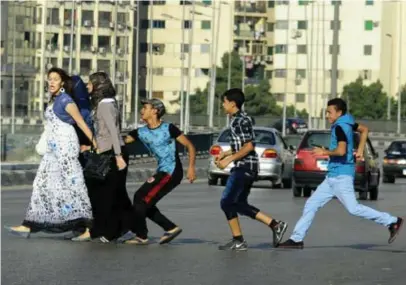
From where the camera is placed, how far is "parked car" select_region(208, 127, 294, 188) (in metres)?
34.7

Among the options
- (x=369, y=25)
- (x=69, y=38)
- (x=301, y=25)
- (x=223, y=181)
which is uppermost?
(x=369, y=25)

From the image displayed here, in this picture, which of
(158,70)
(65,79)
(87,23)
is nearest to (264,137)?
Answer: (65,79)

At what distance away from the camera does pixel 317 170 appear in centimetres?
3030

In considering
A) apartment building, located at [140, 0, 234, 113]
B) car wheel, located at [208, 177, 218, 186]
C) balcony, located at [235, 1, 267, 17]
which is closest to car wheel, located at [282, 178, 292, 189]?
car wheel, located at [208, 177, 218, 186]

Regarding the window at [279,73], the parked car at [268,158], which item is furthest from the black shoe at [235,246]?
the window at [279,73]

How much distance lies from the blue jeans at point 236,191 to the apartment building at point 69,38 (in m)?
80.6

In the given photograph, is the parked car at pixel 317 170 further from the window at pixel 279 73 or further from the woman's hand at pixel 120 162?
the window at pixel 279 73

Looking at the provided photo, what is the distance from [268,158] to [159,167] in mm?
19004

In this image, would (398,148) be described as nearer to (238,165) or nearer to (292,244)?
(292,244)

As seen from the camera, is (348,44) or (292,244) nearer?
(292,244)

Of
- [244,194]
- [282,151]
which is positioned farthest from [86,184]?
[282,151]

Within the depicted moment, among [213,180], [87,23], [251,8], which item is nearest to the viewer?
[213,180]

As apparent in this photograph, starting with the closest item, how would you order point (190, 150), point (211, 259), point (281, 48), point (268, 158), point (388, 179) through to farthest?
1. point (211, 259)
2. point (190, 150)
3. point (268, 158)
4. point (388, 179)
5. point (281, 48)

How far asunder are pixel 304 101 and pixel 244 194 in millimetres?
125138
